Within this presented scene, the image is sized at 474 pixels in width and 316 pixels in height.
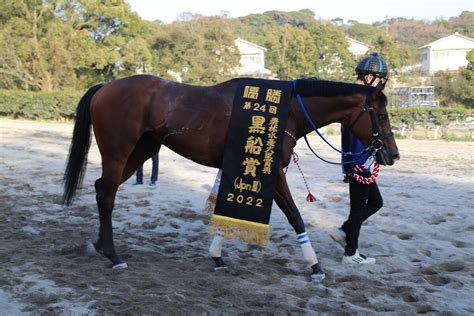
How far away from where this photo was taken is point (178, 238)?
493 cm

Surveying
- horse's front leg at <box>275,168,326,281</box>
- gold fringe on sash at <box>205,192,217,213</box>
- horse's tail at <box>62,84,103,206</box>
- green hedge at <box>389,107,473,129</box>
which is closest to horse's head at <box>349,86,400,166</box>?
horse's front leg at <box>275,168,326,281</box>

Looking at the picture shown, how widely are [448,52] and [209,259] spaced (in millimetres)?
58569

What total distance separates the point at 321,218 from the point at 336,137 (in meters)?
11.9

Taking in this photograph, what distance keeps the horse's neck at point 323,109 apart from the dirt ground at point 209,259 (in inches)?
50.3

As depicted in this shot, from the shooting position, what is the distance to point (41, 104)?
23.9 metres

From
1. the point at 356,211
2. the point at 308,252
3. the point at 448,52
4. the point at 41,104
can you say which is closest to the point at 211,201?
the point at 308,252

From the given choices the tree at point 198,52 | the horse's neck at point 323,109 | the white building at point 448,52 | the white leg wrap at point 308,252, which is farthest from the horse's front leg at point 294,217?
the white building at point 448,52

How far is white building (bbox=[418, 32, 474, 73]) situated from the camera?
5450 centimetres

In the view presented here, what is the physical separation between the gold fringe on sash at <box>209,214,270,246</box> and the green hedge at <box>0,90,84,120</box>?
21445 millimetres

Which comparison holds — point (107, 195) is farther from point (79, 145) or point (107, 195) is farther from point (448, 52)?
point (448, 52)

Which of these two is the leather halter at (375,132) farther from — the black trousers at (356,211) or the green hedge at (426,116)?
the green hedge at (426,116)

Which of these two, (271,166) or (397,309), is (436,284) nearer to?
(397,309)

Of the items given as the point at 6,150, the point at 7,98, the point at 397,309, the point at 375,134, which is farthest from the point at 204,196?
the point at 7,98

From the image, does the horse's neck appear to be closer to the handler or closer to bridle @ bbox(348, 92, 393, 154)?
bridle @ bbox(348, 92, 393, 154)
